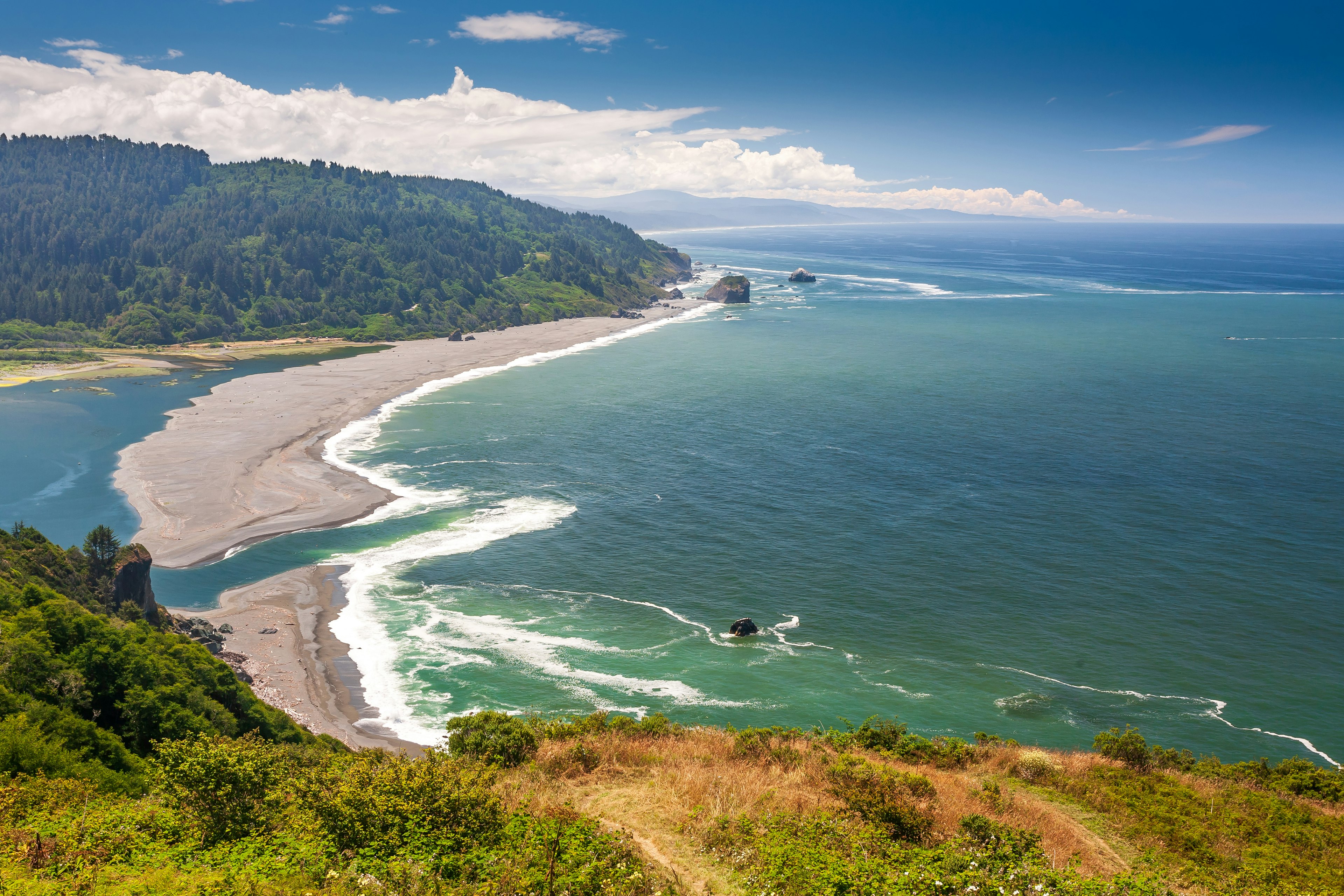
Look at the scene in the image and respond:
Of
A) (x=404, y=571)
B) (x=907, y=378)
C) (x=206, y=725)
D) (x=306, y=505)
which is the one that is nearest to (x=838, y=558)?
(x=404, y=571)

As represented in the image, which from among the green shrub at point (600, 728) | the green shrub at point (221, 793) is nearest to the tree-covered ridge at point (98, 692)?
the green shrub at point (221, 793)

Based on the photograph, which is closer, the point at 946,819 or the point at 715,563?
the point at 946,819

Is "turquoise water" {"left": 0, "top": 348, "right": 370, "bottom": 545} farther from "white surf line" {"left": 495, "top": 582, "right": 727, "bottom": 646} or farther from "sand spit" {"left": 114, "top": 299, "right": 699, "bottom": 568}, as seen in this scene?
"white surf line" {"left": 495, "top": 582, "right": 727, "bottom": 646}

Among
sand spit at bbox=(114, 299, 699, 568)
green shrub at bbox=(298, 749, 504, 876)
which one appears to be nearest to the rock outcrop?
sand spit at bbox=(114, 299, 699, 568)

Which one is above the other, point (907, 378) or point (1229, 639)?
point (907, 378)

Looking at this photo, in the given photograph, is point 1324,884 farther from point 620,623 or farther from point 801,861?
point 620,623

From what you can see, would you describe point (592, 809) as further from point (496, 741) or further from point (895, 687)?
point (895, 687)
